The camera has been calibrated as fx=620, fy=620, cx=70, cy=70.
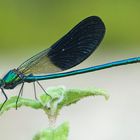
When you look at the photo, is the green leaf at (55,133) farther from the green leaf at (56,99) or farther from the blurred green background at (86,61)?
the blurred green background at (86,61)

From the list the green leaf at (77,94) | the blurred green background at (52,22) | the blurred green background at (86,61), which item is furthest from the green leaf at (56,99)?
the blurred green background at (52,22)

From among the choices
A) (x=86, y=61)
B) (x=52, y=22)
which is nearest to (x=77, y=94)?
(x=86, y=61)

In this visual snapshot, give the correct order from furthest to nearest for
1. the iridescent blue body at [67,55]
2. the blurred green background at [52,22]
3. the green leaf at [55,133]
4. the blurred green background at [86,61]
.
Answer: the blurred green background at [52,22] < the blurred green background at [86,61] < the iridescent blue body at [67,55] < the green leaf at [55,133]

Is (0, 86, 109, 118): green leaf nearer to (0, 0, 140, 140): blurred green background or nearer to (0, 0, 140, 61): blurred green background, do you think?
(0, 0, 140, 140): blurred green background

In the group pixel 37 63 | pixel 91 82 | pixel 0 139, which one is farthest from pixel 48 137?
pixel 91 82

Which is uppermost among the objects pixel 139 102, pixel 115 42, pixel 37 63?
pixel 37 63

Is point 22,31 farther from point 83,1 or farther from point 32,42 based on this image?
point 83,1
